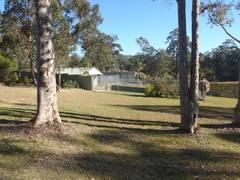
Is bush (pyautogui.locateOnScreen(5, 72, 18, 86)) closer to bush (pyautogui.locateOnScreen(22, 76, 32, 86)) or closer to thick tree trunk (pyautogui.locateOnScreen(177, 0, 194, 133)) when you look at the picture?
bush (pyautogui.locateOnScreen(22, 76, 32, 86))

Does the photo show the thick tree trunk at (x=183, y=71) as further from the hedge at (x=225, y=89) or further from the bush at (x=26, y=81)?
the bush at (x=26, y=81)

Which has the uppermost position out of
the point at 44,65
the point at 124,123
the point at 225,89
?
the point at 44,65

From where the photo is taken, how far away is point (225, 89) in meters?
42.2

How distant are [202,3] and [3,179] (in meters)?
9.42

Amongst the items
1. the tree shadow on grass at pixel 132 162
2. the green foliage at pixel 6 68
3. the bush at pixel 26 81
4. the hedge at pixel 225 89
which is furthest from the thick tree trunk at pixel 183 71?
the bush at pixel 26 81

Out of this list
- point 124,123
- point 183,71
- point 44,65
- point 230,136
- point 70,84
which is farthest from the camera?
point 70,84

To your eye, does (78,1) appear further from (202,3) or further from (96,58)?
(96,58)

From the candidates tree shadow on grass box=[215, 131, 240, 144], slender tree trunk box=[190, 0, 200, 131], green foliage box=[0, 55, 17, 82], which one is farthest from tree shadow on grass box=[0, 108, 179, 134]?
green foliage box=[0, 55, 17, 82]

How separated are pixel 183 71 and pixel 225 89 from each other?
107ft

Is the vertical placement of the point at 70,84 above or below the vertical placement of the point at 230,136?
above

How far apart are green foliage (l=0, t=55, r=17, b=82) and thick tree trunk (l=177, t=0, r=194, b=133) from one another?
118 feet

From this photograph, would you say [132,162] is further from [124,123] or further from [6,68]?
[6,68]

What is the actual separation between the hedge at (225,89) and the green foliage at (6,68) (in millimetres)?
20912

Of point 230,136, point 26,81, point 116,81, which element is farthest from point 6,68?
point 230,136
